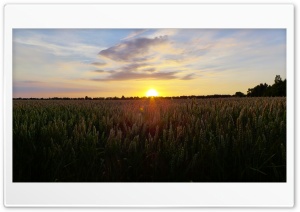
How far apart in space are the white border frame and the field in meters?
0.08

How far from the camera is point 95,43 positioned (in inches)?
101

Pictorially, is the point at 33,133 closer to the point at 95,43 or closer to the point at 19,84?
the point at 19,84

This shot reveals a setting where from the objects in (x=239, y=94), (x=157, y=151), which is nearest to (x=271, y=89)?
(x=239, y=94)

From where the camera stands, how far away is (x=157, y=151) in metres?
2.08

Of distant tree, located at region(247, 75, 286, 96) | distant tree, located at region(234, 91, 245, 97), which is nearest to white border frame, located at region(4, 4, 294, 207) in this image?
distant tree, located at region(247, 75, 286, 96)

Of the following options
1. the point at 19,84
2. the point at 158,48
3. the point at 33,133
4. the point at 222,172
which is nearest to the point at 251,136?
the point at 222,172

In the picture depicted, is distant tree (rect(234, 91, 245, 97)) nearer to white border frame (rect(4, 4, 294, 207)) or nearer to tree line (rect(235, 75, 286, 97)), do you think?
tree line (rect(235, 75, 286, 97))

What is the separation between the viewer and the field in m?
2.10
